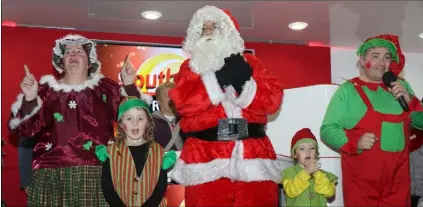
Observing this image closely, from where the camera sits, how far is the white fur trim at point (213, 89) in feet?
6.50

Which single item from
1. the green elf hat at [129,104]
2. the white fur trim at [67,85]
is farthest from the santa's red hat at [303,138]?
the white fur trim at [67,85]

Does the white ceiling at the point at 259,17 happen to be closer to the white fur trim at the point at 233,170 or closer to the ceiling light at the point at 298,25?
the ceiling light at the point at 298,25

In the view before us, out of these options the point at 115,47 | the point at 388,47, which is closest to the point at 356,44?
the point at 388,47

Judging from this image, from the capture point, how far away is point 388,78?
2291 millimetres

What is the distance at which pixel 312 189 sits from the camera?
93.2 inches

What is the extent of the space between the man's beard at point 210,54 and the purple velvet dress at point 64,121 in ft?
1.58

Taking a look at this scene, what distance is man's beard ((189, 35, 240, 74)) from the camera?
83.3 inches

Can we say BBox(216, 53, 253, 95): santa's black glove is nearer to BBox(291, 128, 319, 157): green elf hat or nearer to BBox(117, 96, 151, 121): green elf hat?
BBox(117, 96, 151, 121): green elf hat

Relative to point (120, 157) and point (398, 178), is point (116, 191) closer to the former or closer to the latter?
point (120, 157)

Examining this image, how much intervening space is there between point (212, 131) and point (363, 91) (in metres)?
0.81

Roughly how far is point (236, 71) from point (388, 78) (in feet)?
2.47

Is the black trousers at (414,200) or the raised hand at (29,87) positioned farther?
the black trousers at (414,200)

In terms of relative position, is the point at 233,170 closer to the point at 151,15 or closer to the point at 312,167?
the point at 312,167

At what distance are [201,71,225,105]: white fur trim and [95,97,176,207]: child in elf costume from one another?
Result: 419 mm
